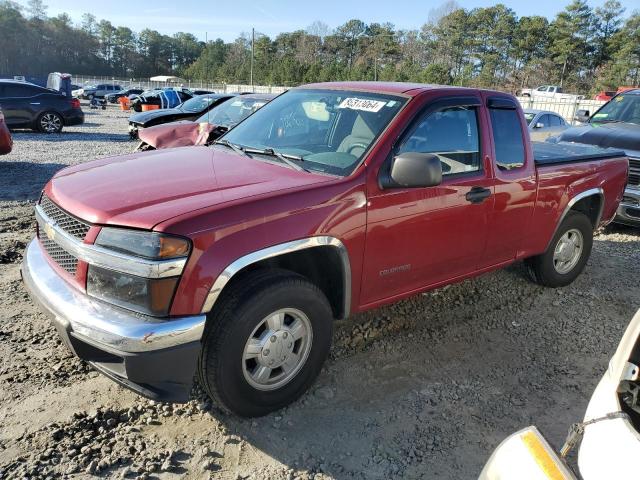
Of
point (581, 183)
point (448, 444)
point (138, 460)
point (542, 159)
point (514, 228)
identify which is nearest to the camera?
point (138, 460)

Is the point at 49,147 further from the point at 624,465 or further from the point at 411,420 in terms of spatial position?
the point at 624,465

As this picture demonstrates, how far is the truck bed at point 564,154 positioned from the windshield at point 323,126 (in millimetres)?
1781

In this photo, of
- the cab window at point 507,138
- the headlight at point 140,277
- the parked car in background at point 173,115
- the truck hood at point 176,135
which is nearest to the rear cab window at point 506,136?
the cab window at point 507,138

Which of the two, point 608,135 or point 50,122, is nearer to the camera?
point 608,135

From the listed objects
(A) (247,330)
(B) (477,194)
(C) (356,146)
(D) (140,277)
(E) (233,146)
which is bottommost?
(A) (247,330)

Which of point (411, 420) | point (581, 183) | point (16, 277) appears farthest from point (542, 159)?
point (16, 277)

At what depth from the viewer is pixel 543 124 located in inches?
480

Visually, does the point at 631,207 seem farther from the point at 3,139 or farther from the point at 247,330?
the point at 3,139

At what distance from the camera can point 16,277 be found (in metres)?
4.79

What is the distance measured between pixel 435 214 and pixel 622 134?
581 cm

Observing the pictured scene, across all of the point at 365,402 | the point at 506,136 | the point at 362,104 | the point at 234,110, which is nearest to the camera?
the point at 365,402

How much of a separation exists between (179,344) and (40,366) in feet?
5.01

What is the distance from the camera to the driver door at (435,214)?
3.33 metres

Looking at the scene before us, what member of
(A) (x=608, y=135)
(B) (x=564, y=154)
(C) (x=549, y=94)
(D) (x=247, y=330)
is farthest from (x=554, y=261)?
(C) (x=549, y=94)
